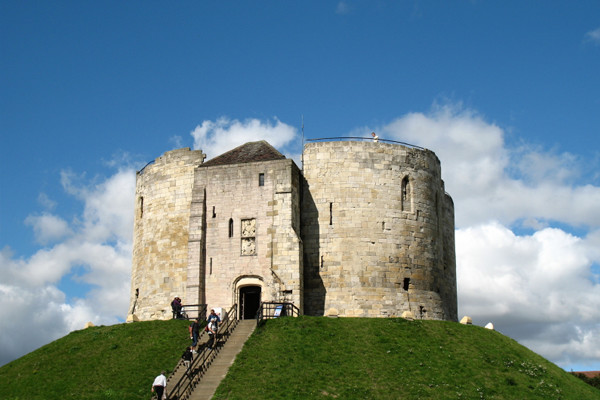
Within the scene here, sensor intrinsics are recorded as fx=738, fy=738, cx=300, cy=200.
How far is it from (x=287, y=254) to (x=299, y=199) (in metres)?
4.09

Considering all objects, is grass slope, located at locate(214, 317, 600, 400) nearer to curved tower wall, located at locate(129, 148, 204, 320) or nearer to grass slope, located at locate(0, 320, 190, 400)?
grass slope, located at locate(0, 320, 190, 400)

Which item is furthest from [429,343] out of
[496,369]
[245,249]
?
[245,249]

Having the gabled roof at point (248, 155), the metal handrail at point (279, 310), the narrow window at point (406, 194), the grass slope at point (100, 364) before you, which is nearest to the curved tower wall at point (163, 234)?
the gabled roof at point (248, 155)

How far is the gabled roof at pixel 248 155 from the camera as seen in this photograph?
39.9 meters

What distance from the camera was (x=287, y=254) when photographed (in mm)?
36906

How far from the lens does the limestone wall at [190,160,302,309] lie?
121 ft

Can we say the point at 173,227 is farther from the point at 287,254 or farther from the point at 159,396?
the point at 159,396

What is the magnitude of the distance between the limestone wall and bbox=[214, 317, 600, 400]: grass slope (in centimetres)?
418

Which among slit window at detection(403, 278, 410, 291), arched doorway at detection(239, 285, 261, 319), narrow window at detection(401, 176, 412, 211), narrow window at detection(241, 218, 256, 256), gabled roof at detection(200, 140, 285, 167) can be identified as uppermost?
gabled roof at detection(200, 140, 285, 167)

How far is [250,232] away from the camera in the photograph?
3784 centimetres

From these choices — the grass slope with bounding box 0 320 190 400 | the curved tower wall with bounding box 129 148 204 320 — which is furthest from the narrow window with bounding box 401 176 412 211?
the grass slope with bounding box 0 320 190 400

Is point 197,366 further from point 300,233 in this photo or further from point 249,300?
point 300,233

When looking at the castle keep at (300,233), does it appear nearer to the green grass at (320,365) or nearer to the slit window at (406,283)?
the slit window at (406,283)

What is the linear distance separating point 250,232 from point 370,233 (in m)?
6.36
